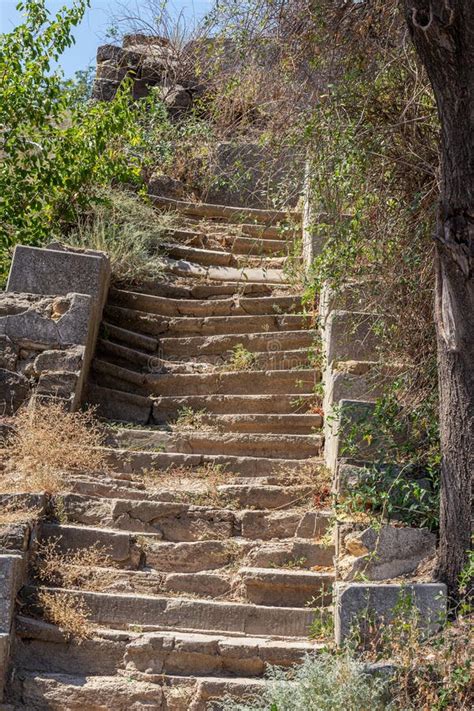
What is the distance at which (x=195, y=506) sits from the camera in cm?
622

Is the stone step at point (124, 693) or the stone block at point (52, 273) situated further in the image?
the stone block at point (52, 273)

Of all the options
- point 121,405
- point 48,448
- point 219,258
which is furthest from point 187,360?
point 48,448

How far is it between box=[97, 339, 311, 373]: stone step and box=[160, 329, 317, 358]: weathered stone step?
0.07 metres

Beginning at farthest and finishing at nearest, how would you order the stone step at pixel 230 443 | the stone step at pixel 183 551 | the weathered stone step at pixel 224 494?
the stone step at pixel 230 443
the weathered stone step at pixel 224 494
the stone step at pixel 183 551

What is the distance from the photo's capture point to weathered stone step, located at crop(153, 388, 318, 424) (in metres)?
7.40

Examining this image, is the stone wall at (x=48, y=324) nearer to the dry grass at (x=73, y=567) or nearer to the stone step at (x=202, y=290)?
the stone step at (x=202, y=290)

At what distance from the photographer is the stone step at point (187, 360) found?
7.80m

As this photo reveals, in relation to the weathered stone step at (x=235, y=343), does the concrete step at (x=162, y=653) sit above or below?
below

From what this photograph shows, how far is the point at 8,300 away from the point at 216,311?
1828 millimetres

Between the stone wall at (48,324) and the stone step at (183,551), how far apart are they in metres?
1.37

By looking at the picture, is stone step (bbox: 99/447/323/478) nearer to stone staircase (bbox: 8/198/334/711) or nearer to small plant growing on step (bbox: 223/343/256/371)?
stone staircase (bbox: 8/198/334/711)

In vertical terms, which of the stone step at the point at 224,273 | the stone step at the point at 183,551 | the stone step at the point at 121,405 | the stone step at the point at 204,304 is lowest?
the stone step at the point at 183,551

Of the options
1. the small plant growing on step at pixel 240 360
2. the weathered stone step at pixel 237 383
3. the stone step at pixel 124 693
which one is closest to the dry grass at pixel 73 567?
the stone step at pixel 124 693

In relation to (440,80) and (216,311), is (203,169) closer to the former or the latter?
(216,311)
